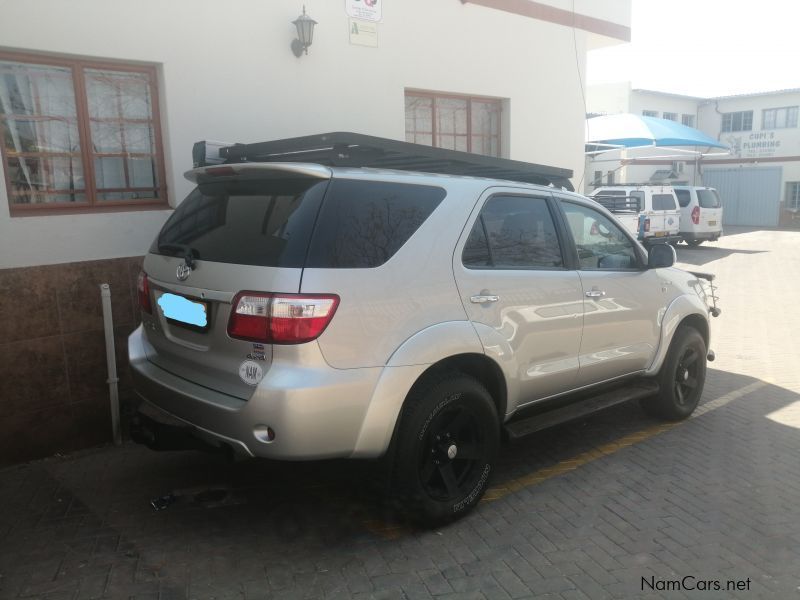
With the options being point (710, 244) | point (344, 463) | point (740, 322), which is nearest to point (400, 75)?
point (344, 463)

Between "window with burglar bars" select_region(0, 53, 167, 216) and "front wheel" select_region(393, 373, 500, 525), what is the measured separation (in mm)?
3138

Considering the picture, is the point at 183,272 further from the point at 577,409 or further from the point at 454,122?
the point at 454,122

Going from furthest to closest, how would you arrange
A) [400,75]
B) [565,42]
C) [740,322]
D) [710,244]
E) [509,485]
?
[710,244] → [740,322] → [565,42] → [400,75] → [509,485]

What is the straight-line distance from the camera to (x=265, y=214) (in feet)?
10.4

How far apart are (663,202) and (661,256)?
1475 cm

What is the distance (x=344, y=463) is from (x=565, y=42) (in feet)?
24.1

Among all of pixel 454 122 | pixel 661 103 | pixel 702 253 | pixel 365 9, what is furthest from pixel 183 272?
pixel 661 103

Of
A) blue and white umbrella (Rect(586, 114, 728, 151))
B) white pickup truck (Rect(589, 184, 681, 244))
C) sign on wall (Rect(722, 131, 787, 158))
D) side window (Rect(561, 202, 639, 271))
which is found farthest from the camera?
sign on wall (Rect(722, 131, 787, 158))

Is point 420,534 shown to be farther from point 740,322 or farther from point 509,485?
point 740,322

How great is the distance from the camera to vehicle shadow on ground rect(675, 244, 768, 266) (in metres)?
17.1

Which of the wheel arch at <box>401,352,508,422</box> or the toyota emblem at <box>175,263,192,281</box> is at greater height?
the toyota emblem at <box>175,263,192,281</box>

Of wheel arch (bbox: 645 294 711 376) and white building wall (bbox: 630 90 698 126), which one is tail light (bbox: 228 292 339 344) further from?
white building wall (bbox: 630 90 698 126)

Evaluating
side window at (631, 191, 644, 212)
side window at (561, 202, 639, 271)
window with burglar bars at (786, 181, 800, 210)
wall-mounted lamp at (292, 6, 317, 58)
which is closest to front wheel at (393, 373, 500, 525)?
side window at (561, 202, 639, 271)

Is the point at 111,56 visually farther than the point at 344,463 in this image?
Yes
